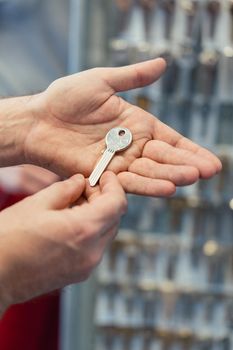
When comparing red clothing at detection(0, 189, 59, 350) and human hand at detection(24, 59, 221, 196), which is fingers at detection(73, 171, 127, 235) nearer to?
human hand at detection(24, 59, 221, 196)

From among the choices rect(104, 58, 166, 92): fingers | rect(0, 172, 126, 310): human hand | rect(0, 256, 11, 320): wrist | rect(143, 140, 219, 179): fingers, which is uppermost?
rect(104, 58, 166, 92): fingers

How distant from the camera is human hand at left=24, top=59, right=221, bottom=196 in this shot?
98cm

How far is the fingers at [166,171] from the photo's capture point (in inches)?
35.4

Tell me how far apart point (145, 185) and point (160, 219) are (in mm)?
696

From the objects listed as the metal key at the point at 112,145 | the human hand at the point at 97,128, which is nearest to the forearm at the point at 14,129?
the human hand at the point at 97,128

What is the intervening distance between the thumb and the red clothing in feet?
2.05

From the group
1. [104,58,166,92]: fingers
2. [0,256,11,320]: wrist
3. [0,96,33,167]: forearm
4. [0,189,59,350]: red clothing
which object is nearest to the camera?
[0,256,11,320]: wrist

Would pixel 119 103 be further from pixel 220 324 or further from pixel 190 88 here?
pixel 220 324

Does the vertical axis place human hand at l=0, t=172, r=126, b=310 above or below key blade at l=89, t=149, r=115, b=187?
below

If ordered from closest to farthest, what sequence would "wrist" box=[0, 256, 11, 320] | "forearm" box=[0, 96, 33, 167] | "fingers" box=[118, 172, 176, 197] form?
1. "wrist" box=[0, 256, 11, 320]
2. "fingers" box=[118, 172, 176, 197]
3. "forearm" box=[0, 96, 33, 167]

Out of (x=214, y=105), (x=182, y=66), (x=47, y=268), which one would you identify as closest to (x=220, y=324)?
(x=214, y=105)

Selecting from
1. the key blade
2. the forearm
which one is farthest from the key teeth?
the forearm

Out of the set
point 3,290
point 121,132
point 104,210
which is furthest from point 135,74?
point 3,290

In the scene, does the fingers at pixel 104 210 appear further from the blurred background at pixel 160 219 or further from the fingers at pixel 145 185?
the blurred background at pixel 160 219
